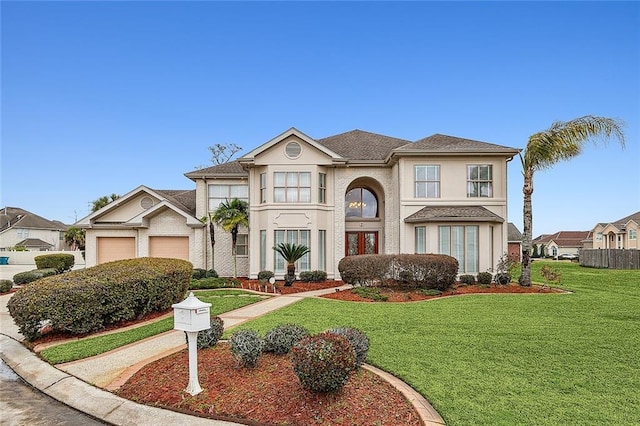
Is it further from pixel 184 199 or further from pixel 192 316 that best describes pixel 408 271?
pixel 184 199

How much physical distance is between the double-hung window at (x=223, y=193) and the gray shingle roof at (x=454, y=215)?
935 cm

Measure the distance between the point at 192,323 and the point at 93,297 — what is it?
16.3 feet

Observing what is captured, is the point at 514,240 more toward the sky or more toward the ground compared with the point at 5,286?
more toward the sky

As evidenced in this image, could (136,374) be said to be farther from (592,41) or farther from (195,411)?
(592,41)

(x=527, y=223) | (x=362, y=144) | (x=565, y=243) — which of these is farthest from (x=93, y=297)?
(x=565, y=243)

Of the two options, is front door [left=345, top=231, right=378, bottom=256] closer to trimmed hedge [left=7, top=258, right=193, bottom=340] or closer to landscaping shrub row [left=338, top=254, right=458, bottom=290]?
landscaping shrub row [left=338, top=254, right=458, bottom=290]

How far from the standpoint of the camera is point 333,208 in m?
20.2

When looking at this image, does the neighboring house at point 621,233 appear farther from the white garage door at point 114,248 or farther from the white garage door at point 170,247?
the white garage door at point 114,248

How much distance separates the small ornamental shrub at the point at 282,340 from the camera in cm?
632

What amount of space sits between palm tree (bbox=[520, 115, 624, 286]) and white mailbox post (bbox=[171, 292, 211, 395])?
51.9 feet

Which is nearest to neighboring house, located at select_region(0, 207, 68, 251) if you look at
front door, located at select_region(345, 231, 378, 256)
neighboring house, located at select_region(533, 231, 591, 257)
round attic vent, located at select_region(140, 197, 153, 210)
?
round attic vent, located at select_region(140, 197, 153, 210)

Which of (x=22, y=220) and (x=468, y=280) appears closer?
(x=468, y=280)

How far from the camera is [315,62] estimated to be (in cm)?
2111

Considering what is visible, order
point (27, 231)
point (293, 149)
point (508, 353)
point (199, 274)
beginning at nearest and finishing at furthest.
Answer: point (508, 353), point (293, 149), point (199, 274), point (27, 231)
